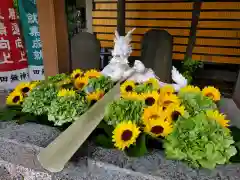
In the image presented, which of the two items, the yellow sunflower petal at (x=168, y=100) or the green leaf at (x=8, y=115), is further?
the green leaf at (x=8, y=115)

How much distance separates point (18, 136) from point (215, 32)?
310 cm

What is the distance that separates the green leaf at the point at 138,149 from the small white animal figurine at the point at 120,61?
1.61 feet

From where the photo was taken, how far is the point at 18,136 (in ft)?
2.68

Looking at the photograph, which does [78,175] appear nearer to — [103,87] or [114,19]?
[103,87]

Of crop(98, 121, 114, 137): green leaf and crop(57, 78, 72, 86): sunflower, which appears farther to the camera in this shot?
crop(57, 78, 72, 86): sunflower

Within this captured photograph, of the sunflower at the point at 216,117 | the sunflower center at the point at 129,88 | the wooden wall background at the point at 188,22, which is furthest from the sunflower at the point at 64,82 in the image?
the wooden wall background at the point at 188,22

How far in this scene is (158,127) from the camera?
0.70 meters

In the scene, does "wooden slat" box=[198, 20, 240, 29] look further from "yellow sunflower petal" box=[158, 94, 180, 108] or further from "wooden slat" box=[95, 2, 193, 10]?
"yellow sunflower petal" box=[158, 94, 180, 108]

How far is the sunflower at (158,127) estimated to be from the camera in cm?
69

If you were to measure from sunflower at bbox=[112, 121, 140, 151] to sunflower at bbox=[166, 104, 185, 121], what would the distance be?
12 cm

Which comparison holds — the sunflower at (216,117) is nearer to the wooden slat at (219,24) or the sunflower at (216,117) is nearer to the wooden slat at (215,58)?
the wooden slat at (215,58)

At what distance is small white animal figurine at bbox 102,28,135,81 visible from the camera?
45.3 inches

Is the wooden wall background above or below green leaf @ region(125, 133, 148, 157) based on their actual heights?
→ above

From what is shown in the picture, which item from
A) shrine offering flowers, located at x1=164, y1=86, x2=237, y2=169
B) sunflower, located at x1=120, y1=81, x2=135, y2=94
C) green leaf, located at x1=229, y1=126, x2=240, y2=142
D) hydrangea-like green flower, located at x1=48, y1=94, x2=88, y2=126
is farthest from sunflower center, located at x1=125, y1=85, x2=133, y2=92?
green leaf, located at x1=229, y1=126, x2=240, y2=142
